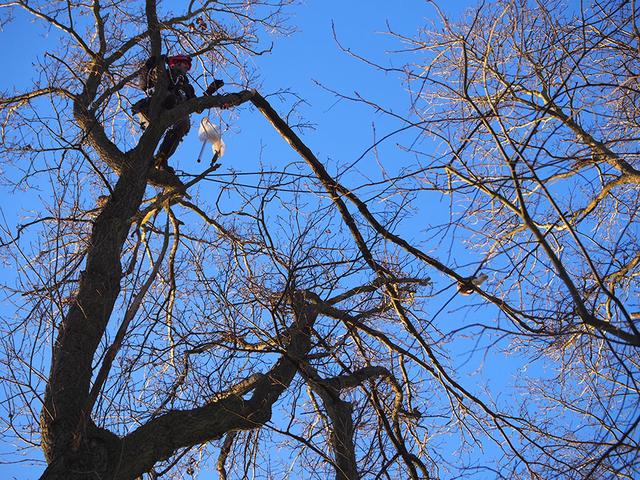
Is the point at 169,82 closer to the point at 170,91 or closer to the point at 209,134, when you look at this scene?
the point at 170,91

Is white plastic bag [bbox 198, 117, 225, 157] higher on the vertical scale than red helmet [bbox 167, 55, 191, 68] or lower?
lower

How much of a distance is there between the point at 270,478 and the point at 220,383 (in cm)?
114

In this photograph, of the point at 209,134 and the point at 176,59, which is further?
the point at 176,59

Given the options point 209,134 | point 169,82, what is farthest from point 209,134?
point 169,82

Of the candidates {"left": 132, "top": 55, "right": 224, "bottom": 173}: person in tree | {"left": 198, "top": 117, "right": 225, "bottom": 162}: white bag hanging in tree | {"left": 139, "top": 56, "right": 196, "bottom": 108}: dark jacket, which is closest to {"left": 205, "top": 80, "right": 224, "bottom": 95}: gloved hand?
{"left": 132, "top": 55, "right": 224, "bottom": 173}: person in tree

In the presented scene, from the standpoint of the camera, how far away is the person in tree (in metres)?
5.91

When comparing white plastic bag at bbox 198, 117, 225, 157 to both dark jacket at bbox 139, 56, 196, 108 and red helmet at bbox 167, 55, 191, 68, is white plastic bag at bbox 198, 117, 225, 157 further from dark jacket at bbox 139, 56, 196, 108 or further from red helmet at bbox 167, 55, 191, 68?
red helmet at bbox 167, 55, 191, 68

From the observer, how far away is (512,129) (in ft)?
16.2

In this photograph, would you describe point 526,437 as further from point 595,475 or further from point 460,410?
point 460,410

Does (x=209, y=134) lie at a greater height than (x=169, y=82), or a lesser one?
lesser

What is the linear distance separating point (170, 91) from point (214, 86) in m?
0.39

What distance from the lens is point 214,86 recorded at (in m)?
6.18

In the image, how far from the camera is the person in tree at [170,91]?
5.91m

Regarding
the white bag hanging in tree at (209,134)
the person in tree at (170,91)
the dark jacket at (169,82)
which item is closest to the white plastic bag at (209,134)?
the white bag hanging in tree at (209,134)
